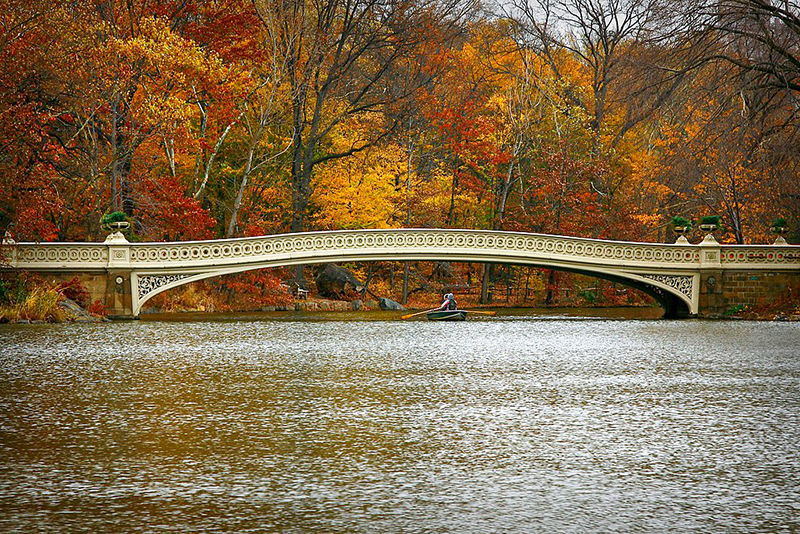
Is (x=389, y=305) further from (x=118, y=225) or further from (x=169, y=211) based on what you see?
(x=118, y=225)

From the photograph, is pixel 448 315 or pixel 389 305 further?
pixel 389 305

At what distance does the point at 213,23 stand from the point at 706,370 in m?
27.3

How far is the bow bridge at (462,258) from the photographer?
90.4ft

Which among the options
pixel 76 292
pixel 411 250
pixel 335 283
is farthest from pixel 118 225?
pixel 335 283

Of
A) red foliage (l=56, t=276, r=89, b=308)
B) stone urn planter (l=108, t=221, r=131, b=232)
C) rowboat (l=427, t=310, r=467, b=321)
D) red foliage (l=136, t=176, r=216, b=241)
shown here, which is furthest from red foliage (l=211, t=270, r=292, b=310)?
rowboat (l=427, t=310, r=467, b=321)

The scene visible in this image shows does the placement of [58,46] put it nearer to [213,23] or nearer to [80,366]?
[213,23]

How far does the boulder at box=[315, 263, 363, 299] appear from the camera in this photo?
128 ft

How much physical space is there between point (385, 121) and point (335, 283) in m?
7.46

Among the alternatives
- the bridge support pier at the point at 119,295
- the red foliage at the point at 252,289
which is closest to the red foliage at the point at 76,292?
the bridge support pier at the point at 119,295

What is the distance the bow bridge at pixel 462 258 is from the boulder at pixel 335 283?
9935 mm

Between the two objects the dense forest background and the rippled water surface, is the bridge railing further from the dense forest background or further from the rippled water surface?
the rippled water surface

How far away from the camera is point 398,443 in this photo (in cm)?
730

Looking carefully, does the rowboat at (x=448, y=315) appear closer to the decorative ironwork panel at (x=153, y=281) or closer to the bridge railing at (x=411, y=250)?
the bridge railing at (x=411, y=250)

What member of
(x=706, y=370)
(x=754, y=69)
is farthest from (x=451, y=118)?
(x=706, y=370)
